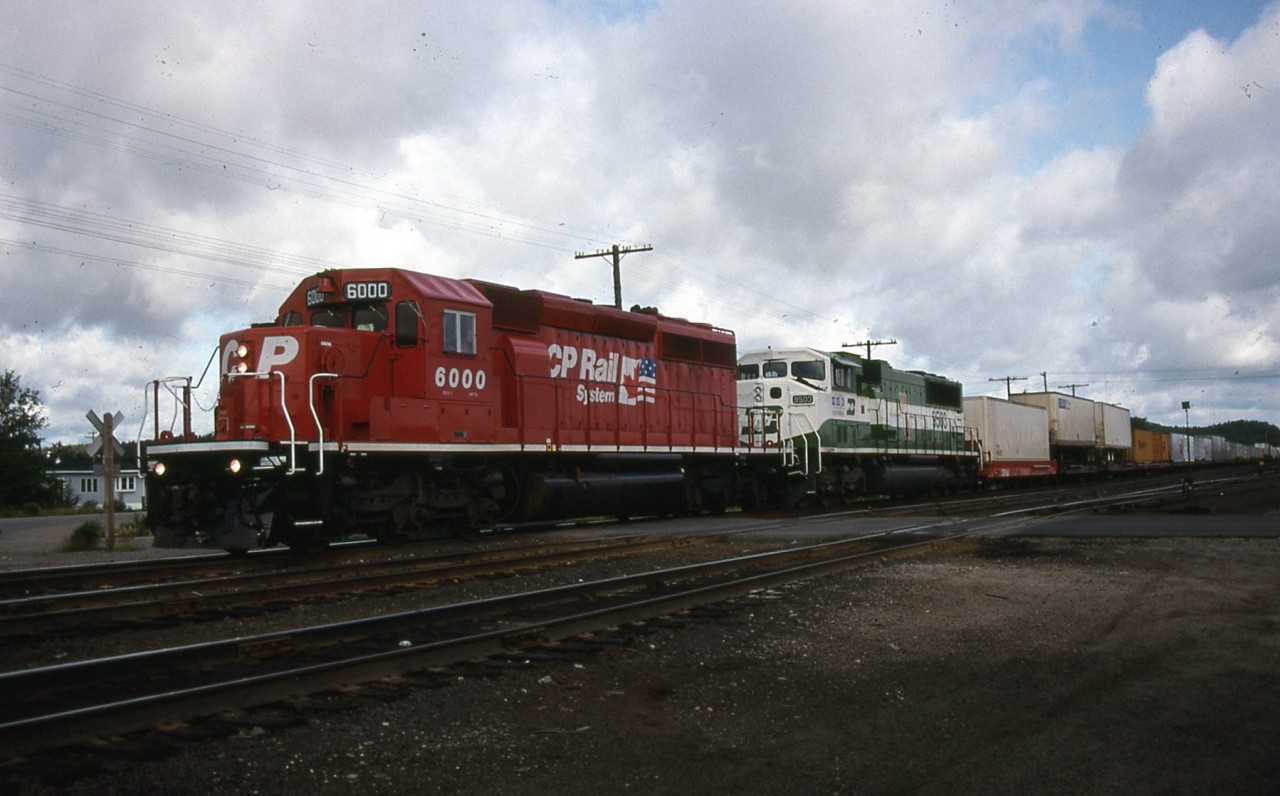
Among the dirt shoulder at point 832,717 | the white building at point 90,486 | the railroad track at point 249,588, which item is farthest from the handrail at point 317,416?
the white building at point 90,486

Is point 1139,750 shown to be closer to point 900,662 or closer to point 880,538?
point 900,662

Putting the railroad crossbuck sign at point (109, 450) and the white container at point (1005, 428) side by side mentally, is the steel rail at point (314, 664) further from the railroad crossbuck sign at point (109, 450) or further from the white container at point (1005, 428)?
the white container at point (1005, 428)

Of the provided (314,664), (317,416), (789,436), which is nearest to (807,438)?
(789,436)

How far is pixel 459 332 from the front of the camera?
1436 centimetres

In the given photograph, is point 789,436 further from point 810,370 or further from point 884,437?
point 884,437

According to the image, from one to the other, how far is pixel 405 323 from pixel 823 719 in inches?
383

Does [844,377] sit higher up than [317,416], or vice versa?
[844,377]

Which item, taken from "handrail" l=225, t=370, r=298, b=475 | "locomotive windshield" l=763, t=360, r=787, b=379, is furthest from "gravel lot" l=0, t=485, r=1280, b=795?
"locomotive windshield" l=763, t=360, r=787, b=379

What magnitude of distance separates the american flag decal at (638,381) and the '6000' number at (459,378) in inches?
152

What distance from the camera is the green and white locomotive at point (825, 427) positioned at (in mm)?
22734

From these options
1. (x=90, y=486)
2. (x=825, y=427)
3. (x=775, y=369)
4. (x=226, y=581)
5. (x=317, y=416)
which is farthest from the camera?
(x=90, y=486)

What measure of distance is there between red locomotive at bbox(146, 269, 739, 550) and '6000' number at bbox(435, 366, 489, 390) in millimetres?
24

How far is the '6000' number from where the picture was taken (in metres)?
14.0

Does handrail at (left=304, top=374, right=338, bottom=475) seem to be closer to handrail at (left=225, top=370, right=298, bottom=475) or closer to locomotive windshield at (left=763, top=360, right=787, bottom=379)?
handrail at (left=225, top=370, right=298, bottom=475)
